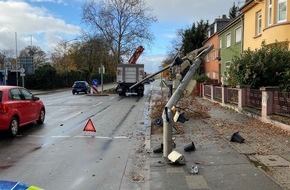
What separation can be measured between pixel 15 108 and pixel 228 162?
7182 millimetres

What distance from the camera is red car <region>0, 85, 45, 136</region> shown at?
1113 cm

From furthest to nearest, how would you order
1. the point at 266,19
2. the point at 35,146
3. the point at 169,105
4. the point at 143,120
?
the point at 266,19 < the point at 143,120 < the point at 35,146 < the point at 169,105

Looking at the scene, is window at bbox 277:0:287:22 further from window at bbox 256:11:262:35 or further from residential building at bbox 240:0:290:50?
window at bbox 256:11:262:35

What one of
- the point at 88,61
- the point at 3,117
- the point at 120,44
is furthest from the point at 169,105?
the point at 88,61

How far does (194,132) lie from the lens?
1161 centimetres

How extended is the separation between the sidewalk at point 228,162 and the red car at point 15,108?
429 centimetres

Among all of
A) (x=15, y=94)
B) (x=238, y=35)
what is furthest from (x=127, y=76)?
(x=15, y=94)

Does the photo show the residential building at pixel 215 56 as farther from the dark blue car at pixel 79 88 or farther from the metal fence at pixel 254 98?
the metal fence at pixel 254 98

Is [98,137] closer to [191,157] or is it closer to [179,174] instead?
[191,157]

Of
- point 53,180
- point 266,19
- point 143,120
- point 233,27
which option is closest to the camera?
point 53,180

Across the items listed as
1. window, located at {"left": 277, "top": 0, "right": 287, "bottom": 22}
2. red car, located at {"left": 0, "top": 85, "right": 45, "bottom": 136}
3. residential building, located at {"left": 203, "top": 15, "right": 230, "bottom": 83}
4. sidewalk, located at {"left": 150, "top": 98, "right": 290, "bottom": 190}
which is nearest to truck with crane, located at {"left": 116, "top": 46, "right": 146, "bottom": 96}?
residential building, located at {"left": 203, "top": 15, "right": 230, "bottom": 83}

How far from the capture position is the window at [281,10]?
20.5 metres

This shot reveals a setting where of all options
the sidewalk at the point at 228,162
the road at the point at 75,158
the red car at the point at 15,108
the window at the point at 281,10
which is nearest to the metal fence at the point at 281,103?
the sidewalk at the point at 228,162

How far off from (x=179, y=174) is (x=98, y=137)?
509 centimetres
